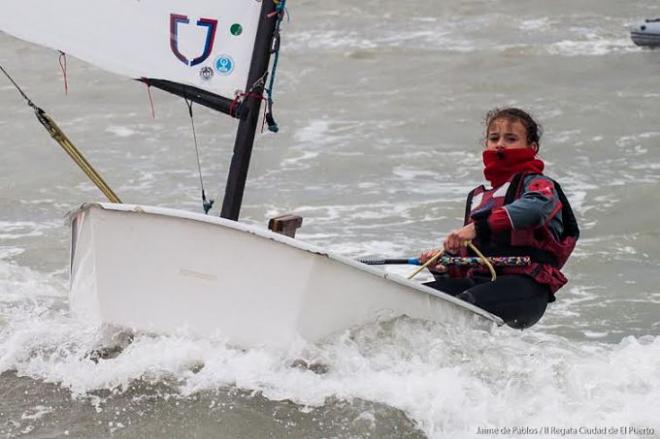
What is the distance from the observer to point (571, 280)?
22.8 ft

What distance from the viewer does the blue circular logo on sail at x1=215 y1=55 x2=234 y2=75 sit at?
14.7 ft

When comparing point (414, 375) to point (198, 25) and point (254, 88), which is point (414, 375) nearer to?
point (254, 88)

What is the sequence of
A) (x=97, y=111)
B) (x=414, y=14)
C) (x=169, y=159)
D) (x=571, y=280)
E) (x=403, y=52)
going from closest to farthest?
(x=571, y=280), (x=169, y=159), (x=97, y=111), (x=403, y=52), (x=414, y=14)

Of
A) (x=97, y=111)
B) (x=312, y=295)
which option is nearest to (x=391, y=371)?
(x=312, y=295)

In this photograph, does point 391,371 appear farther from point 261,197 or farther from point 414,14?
point 414,14

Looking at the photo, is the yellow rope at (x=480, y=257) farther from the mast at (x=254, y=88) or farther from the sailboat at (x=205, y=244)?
the mast at (x=254, y=88)

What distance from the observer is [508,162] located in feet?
15.5

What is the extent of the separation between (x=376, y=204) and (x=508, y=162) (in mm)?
3904

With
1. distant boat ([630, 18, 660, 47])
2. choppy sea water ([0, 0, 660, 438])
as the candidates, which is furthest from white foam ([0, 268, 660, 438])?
distant boat ([630, 18, 660, 47])

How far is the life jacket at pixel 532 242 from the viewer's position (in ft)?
15.3

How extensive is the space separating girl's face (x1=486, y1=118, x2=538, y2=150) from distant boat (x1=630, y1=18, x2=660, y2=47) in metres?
10.2

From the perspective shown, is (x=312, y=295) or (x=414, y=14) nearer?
(x=312, y=295)

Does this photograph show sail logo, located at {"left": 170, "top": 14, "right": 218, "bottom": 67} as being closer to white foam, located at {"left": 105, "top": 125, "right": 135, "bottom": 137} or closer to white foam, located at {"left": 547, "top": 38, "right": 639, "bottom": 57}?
white foam, located at {"left": 105, "top": 125, "right": 135, "bottom": 137}

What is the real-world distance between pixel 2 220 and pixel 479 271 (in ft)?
14.2
